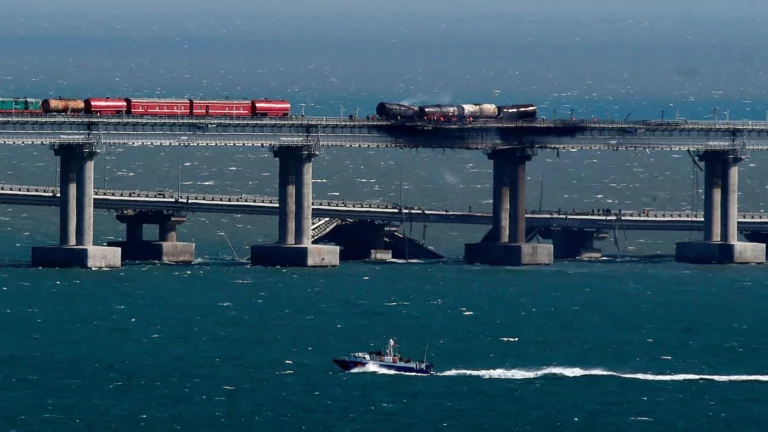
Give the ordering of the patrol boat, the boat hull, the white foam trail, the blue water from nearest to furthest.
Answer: the blue water, the boat hull, the patrol boat, the white foam trail

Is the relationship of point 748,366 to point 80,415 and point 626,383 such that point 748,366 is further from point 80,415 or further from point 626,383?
point 80,415

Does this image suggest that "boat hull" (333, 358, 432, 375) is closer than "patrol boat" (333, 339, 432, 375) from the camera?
Yes

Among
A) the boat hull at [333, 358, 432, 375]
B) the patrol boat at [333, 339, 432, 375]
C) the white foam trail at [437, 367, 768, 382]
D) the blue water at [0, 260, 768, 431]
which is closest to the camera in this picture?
the blue water at [0, 260, 768, 431]

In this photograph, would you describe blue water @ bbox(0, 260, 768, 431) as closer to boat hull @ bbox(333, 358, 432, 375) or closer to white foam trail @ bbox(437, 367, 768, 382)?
white foam trail @ bbox(437, 367, 768, 382)

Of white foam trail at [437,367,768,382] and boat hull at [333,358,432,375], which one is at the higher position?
boat hull at [333,358,432,375]

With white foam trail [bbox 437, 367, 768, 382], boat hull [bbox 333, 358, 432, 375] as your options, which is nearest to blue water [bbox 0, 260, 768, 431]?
white foam trail [bbox 437, 367, 768, 382]

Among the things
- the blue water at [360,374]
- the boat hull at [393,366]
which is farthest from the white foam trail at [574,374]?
the boat hull at [393,366]

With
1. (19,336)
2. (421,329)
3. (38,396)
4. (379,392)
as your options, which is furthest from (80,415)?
(421,329)
